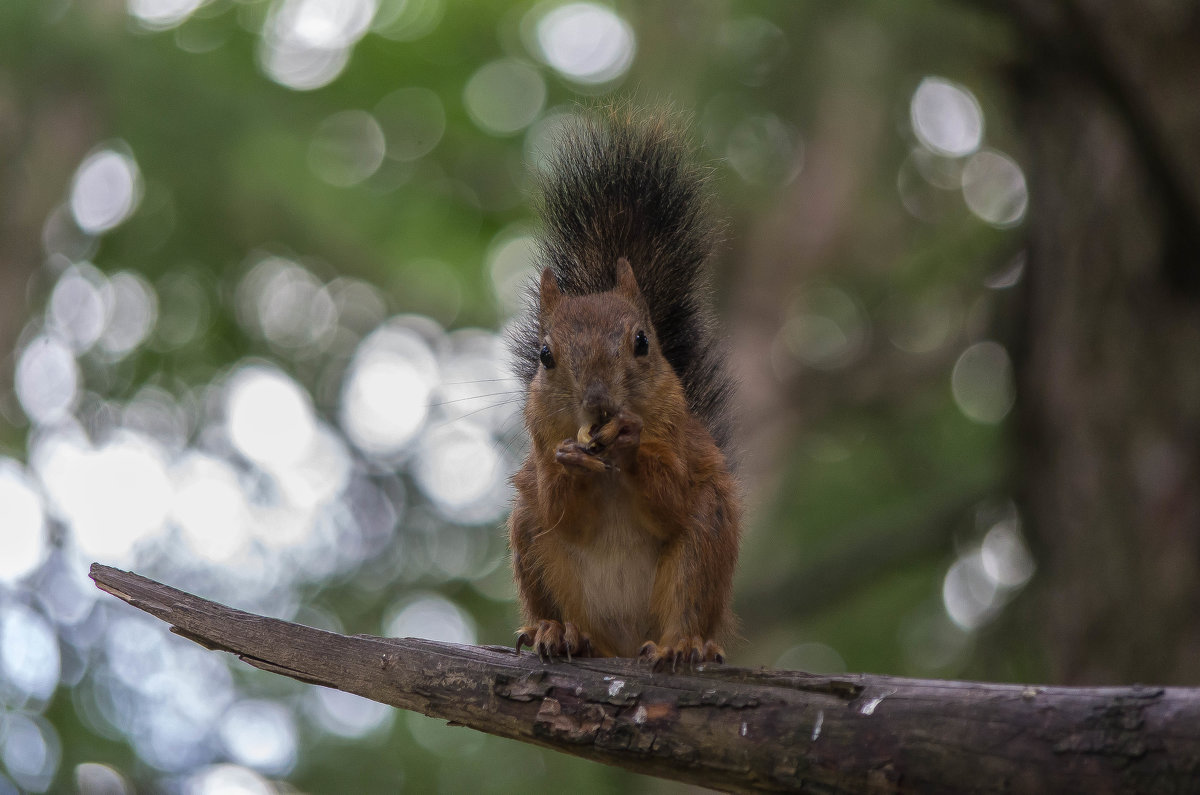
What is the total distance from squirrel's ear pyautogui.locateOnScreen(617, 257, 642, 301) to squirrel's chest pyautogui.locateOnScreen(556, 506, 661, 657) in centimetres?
69

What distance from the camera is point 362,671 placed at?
2.42m

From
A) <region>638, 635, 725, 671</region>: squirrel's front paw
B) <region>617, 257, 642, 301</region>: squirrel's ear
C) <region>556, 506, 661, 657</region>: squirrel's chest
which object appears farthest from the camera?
<region>617, 257, 642, 301</region>: squirrel's ear

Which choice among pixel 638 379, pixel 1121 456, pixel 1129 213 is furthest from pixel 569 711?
pixel 1129 213

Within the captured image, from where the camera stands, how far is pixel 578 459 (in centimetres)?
269


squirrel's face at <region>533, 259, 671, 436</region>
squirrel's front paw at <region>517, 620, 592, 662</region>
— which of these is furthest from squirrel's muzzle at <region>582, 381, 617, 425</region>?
squirrel's front paw at <region>517, 620, 592, 662</region>

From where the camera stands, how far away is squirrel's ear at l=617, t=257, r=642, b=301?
324 centimetres

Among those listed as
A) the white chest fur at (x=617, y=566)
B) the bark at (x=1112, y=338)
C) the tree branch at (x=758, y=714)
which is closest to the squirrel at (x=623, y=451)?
the white chest fur at (x=617, y=566)

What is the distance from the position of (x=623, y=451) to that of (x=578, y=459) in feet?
0.56

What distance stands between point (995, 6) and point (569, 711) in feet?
11.7

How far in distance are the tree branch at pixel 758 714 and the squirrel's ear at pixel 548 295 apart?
44.8 inches

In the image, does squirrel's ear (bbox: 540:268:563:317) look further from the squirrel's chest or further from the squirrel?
the squirrel's chest

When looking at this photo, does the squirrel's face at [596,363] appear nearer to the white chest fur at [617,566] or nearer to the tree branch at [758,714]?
the white chest fur at [617,566]

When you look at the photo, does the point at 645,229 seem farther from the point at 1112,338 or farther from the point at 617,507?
the point at 1112,338

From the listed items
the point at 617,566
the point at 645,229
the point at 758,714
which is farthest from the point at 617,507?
the point at 645,229
